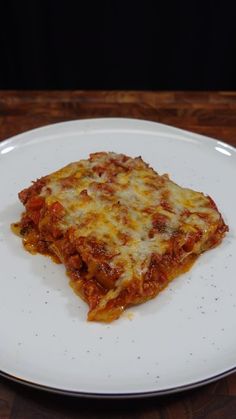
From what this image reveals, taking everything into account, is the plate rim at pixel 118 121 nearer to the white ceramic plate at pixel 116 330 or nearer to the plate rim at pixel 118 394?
the white ceramic plate at pixel 116 330

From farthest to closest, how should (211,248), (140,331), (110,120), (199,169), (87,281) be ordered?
1. (110,120)
2. (199,169)
3. (211,248)
4. (87,281)
5. (140,331)

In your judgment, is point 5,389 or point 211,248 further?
point 211,248

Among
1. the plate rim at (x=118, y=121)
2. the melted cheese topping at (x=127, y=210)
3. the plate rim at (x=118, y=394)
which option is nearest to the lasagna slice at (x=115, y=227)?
the melted cheese topping at (x=127, y=210)
